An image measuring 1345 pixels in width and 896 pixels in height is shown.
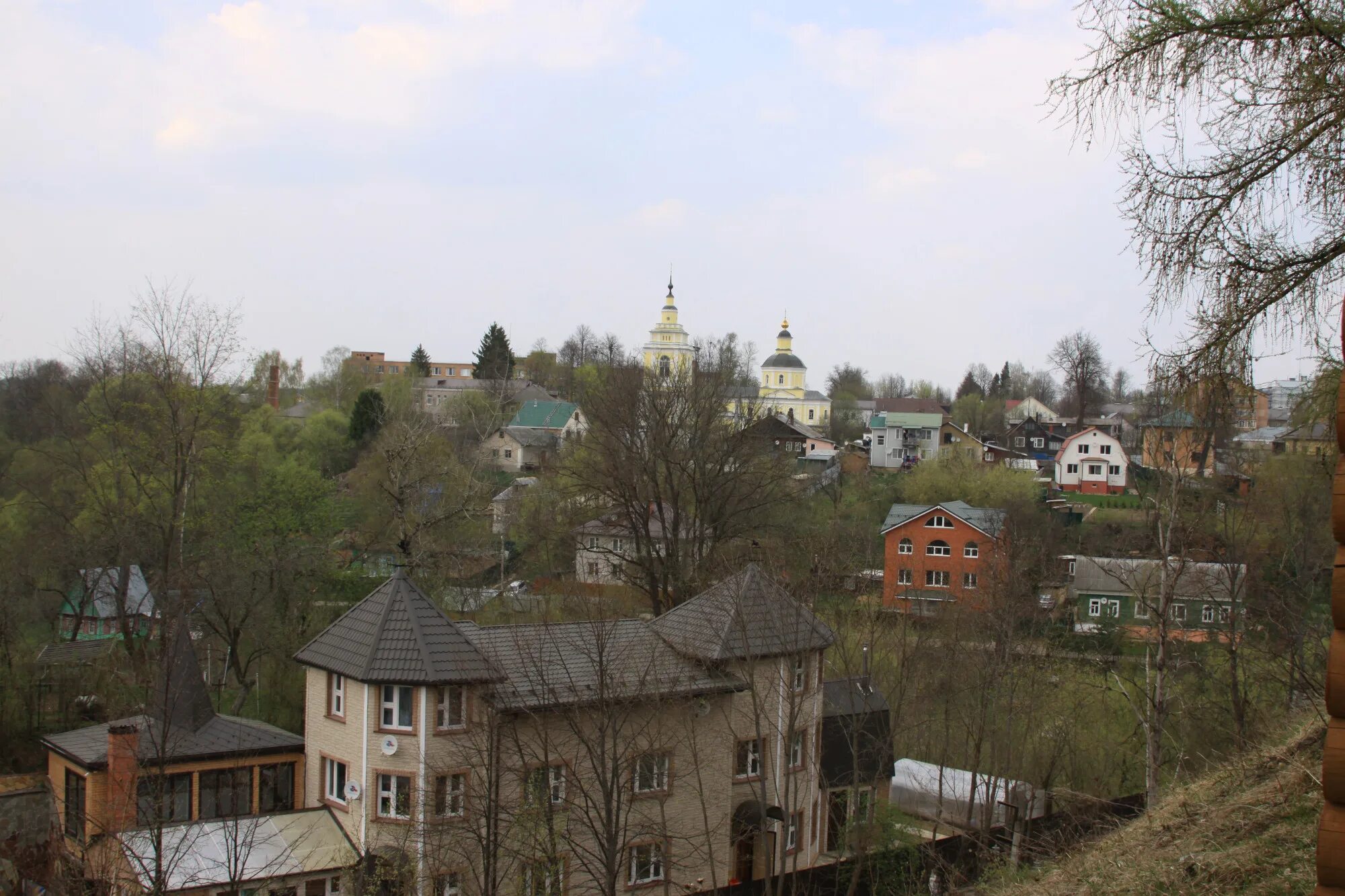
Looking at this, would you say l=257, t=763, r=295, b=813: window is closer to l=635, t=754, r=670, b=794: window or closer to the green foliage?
l=635, t=754, r=670, b=794: window

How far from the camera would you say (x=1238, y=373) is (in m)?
7.00

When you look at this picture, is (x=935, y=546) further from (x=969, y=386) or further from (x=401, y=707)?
(x=969, y=386)

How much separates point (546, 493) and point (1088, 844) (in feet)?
95.2

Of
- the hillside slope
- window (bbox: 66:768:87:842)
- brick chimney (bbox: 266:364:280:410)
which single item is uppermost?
brick chimney (bbox: 266:364:280:410)

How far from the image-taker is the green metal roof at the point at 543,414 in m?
75.4

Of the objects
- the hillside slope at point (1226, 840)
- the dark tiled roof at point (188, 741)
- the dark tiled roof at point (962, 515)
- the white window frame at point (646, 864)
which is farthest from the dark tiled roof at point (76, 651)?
the dark tiled roof at point (962, 515)

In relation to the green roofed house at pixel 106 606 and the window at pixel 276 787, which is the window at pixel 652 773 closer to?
the window at pixel 276 787

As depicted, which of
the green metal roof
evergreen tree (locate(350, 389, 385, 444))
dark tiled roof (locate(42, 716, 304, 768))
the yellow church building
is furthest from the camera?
the yellow church building

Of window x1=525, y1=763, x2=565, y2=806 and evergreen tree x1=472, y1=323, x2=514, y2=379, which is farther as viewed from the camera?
evergreen tree x1=472, y1=323, x2=514, y2=379

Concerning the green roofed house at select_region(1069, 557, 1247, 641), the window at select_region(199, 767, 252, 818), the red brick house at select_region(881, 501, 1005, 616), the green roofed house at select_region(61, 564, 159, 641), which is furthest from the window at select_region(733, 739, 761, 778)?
the red brick house at select_region(881, 501, 1005, 616)

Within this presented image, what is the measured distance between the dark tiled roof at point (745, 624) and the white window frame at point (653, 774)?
1805mm

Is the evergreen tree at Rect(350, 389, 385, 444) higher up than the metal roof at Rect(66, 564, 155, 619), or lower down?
higher up

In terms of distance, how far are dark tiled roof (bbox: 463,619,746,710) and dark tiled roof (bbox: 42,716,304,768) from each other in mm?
3668

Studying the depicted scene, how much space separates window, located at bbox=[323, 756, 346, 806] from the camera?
54.9 feet
